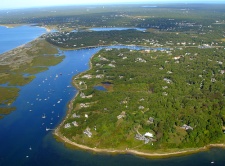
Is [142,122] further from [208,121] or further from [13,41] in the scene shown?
[13,41]

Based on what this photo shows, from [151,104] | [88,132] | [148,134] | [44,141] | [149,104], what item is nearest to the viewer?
[148,134]

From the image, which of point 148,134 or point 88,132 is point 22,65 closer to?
point 88,132

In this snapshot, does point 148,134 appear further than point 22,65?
No

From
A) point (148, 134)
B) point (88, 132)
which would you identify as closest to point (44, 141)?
point (88, 132)

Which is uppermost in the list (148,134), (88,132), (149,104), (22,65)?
(149,104)

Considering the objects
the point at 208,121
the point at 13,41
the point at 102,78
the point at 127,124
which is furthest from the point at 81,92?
the point at 13,41

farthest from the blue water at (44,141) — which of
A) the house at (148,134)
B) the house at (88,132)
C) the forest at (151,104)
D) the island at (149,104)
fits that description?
the house at (148,134)

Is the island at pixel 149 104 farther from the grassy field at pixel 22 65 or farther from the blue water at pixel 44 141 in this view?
the grassy field at pixel 22 65

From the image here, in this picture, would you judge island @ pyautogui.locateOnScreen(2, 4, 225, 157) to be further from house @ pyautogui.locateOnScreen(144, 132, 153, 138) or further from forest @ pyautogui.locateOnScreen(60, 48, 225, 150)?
house @ pyautogui.locateOnScreen(144, 132, 153, 138)
